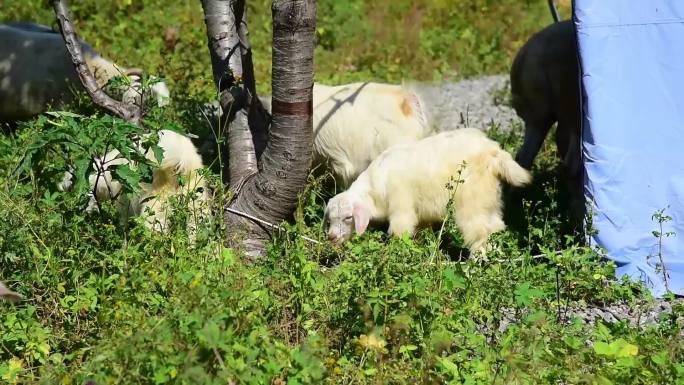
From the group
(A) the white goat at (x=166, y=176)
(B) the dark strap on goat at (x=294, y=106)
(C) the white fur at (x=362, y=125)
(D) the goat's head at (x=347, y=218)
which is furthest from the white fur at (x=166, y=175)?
(C) the white fur at (x=362, y=125)

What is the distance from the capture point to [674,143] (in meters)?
6.48

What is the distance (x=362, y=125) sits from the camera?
7918mm

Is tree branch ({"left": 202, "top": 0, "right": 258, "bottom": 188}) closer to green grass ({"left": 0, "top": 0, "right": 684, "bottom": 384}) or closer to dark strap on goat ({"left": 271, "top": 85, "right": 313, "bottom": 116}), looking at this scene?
green grass ({"left": 0, "top": 0, "right": 684, "bottom": 384})

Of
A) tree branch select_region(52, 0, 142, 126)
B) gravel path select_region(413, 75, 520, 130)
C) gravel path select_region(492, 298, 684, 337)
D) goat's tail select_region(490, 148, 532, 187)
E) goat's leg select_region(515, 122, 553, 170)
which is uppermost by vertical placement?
tree branch select_region(52, 0, 142, 126)

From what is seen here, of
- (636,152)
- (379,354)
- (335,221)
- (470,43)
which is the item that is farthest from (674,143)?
(470,43)

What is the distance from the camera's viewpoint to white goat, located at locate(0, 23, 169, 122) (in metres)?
9.62

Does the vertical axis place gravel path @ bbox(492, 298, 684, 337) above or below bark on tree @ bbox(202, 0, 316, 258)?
below

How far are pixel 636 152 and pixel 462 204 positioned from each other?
3.89ft

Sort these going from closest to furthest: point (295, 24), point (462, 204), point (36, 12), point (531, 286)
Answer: point (531, 286), point (295, 24), point (462, 204), point (36, 12)

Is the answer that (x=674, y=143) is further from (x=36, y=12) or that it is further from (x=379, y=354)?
(x=36, y=12)

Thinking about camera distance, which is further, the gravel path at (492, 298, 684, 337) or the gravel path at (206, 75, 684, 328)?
the gravel path at (206, 75, 684, 328)

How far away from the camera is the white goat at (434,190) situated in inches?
273

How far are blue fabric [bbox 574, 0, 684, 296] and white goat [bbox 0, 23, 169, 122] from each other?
4698 mm

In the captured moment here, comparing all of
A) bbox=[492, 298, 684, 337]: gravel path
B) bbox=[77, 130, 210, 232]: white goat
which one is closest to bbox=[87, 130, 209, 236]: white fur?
bbox=[77, 130, 210, 232]: white goat
